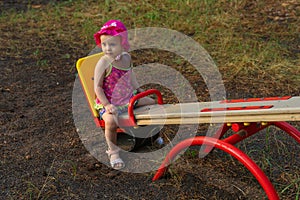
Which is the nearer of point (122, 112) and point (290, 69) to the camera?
point (122, 112)

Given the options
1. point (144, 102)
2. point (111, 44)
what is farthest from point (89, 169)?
point (111, 44)

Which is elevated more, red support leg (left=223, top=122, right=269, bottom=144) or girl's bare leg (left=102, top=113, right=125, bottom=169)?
red support leg (left=223, top=122, right=269, bottom=144)

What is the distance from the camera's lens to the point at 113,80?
11.1ft

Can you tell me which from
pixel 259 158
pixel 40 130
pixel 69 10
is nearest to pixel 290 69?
pixel 259 158

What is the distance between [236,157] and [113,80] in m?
1.10

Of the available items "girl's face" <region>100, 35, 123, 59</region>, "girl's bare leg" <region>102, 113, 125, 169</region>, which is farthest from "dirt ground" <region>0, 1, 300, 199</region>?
Answer: "girl's face" <region>100, 35, 123, 59</region>

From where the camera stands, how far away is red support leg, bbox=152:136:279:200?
2537 millimetres

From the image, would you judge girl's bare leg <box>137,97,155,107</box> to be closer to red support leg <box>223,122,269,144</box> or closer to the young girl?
the young girl

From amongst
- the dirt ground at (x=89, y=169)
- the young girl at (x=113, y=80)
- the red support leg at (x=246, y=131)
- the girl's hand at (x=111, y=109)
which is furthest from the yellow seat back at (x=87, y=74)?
the red support leg at (x=246, y=131)

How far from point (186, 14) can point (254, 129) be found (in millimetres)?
3727

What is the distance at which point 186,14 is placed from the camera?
650cm

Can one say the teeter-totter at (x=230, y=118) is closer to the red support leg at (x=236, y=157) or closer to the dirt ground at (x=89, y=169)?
the red support leg at (x=236, y=157)

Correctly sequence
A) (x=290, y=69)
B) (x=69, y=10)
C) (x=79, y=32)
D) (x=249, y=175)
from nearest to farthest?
(x=249, y=175)
(x=290, y=69)
(x=79, y=32)
(x=69, y=10)

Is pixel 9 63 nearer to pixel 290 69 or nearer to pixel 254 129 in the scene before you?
pixel 290 69
